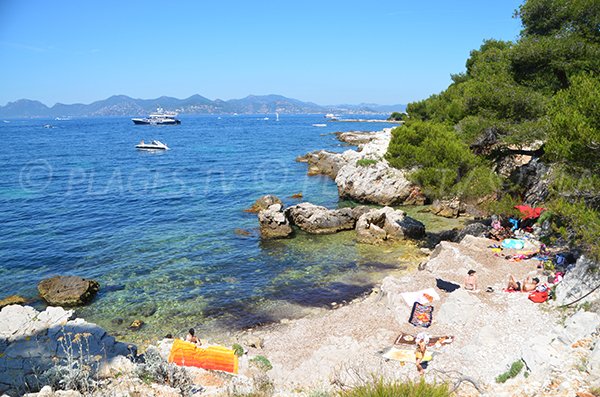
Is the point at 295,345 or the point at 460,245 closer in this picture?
the point at 295,345

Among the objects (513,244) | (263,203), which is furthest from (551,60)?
(263,203)

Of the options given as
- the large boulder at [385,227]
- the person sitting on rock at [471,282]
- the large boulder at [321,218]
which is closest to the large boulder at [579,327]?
the person sitting on rock at [471,282]

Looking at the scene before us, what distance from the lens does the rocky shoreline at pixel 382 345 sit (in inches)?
390

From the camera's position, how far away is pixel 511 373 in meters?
10.5

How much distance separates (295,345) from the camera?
48.8ft

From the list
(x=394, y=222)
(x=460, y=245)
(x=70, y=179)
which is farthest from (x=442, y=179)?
(x=70, y=179)

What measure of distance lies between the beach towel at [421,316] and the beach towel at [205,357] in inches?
262

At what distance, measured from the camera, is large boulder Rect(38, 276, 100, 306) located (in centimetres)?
1930

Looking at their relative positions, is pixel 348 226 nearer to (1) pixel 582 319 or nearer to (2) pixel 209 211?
(2) pixel 209 211

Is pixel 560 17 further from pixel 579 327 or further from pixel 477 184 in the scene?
pixel 579 327

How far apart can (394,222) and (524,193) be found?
801 centimetres

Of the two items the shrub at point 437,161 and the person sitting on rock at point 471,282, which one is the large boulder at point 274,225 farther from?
the person sitting on rock at point 471,282

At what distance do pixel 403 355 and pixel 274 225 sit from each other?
16831 millimetres

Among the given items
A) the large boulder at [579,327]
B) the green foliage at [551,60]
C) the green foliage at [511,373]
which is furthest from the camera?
the green foliage at [551,60]
